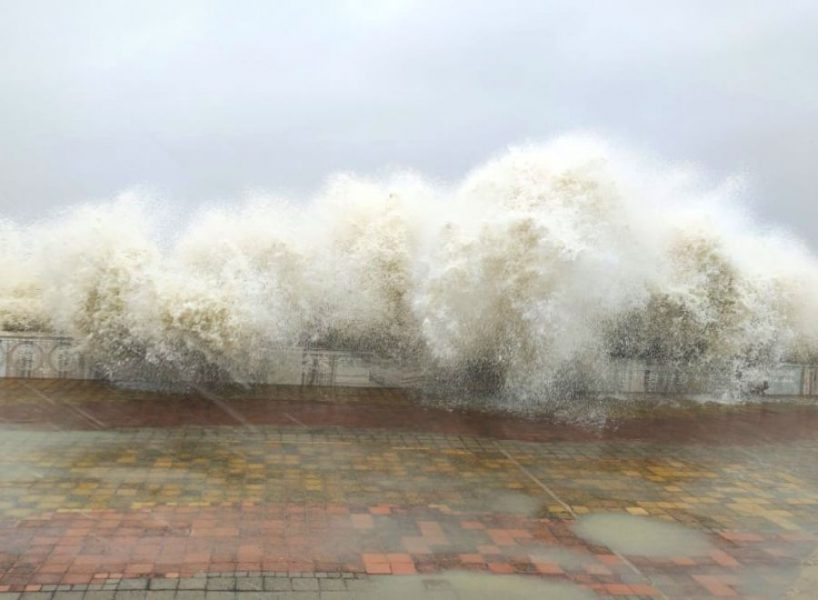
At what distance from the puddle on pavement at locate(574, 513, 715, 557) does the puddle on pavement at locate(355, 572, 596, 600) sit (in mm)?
588

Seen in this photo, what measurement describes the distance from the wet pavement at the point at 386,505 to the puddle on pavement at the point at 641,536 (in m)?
0.01

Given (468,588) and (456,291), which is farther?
(456,291)

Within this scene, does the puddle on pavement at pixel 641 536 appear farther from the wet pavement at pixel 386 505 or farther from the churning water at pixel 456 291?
the churning water at pixel 456 291

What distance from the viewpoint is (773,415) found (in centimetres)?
733

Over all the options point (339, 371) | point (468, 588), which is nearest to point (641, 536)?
point (468, 588)

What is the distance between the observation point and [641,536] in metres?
3.63

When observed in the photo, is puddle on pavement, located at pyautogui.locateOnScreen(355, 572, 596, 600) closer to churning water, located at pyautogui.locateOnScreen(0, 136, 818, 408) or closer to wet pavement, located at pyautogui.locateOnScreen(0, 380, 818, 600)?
wet pavement, located at pyautogui.locateOnScreen(0, 380, 818, 600)

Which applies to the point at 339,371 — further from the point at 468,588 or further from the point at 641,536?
the point at 468,588

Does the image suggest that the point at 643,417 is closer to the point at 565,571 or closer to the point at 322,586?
the point at 565,571

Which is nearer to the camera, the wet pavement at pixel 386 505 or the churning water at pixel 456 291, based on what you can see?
the wet pavement at pixel 386 505

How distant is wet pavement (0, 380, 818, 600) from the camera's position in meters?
3.01

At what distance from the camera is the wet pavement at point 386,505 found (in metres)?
3.01

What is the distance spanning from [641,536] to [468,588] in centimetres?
115

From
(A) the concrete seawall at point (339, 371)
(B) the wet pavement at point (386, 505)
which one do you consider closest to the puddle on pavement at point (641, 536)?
(B) the wet pavement at point (386, 505)
